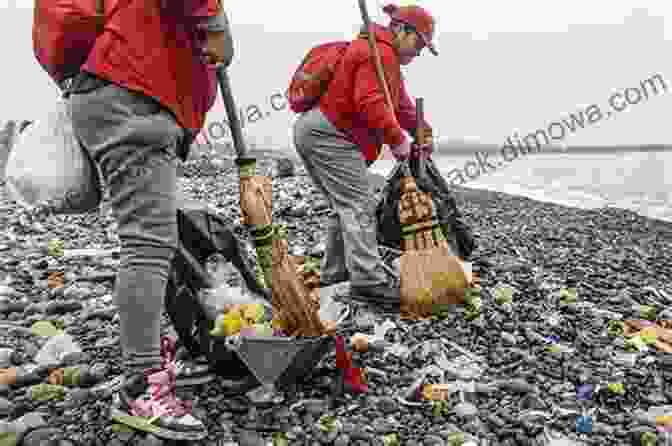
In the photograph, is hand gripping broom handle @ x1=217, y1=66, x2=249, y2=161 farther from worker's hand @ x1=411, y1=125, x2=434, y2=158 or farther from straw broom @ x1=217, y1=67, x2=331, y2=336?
worker's hand @ x1=411, y1=125, x2=434, y2=158

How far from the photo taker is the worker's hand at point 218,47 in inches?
93.3

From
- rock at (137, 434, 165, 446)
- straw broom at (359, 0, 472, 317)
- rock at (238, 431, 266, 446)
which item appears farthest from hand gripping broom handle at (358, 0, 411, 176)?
rock at (137, 434, 165, 446)

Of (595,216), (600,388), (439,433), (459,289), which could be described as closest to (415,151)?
(459,289)

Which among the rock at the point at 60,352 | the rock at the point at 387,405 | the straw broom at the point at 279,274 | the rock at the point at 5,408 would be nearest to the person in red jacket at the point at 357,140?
the rock at the point at 387,405

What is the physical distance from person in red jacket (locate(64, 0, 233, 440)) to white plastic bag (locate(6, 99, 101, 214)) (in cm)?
10

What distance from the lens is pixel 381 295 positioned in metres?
4.45

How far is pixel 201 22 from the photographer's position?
2316 millimetres

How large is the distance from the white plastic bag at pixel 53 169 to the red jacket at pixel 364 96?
2.27m

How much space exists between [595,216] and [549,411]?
31.6ft

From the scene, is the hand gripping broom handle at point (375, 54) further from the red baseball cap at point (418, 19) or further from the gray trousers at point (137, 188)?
the gray trousers at point (137, 188)

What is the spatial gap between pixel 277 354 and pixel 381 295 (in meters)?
1.81

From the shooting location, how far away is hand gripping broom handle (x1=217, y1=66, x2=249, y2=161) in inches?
103

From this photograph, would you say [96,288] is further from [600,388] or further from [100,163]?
[600,388]

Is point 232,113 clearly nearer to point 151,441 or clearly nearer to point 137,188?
point 137,188
